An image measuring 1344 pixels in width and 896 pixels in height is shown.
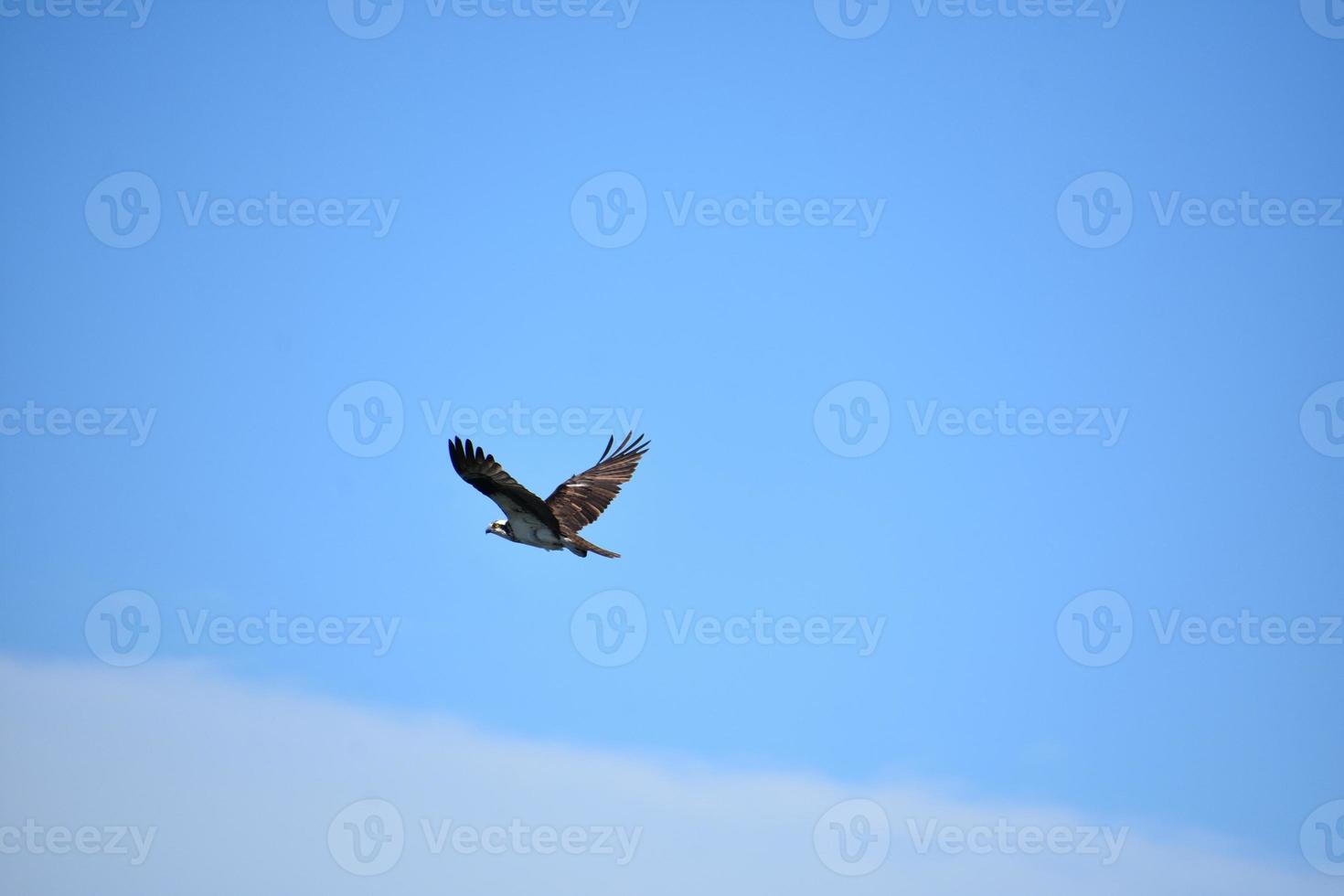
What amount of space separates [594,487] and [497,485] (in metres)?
5.17

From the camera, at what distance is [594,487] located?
116 ft

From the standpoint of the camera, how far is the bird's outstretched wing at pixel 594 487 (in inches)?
1369

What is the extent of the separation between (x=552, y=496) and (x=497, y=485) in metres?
4.57

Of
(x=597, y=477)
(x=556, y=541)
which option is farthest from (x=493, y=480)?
(x=597, y=477)

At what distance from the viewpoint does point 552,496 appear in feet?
115

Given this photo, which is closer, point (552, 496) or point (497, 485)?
point (497, 485)

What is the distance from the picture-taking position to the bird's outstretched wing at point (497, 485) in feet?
96.5

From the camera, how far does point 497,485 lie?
30516 millimetres

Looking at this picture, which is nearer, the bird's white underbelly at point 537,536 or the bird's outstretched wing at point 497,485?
the bird's outstretched wing at point 497,485

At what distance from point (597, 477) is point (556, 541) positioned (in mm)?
2908

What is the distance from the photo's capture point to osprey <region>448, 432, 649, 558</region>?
2984 centimetres

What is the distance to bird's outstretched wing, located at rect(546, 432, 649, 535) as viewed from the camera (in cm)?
3478

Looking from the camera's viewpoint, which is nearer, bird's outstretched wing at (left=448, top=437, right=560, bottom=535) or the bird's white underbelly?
bird's outstretched wing at (left=448, top=437, right=560, bottom=535)

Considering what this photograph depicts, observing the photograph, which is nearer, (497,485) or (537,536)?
(497,485)
